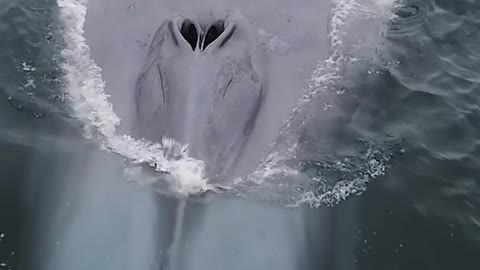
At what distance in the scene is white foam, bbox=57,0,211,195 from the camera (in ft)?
35.8

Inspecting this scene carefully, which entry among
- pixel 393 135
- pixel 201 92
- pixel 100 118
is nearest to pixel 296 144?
pixel 201 92

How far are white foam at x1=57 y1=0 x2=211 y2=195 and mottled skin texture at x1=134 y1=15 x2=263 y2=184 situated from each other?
0.61 ft

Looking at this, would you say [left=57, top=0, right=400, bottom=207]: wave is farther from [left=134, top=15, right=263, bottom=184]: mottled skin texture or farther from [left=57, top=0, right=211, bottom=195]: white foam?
[left=134, top=15, right=263, bottom=184]: mottled skin texture

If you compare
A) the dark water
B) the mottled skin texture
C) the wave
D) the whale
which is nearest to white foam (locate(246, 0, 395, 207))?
the wave

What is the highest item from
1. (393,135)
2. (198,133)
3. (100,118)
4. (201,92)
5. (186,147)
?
(201,92)

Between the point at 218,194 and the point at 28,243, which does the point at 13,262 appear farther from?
the point at 218,194

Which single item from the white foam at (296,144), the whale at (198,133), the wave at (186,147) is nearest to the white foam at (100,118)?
the wave at (186,147)

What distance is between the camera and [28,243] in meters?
10.4

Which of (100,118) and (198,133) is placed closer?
(198,133)

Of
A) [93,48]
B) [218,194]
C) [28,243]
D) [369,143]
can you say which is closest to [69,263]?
[28,243]

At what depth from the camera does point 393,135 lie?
13070mm

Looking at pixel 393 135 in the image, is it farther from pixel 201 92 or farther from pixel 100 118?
pixel 100 118

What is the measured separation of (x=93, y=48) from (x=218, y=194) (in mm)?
4303

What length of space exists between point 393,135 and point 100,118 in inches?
206
